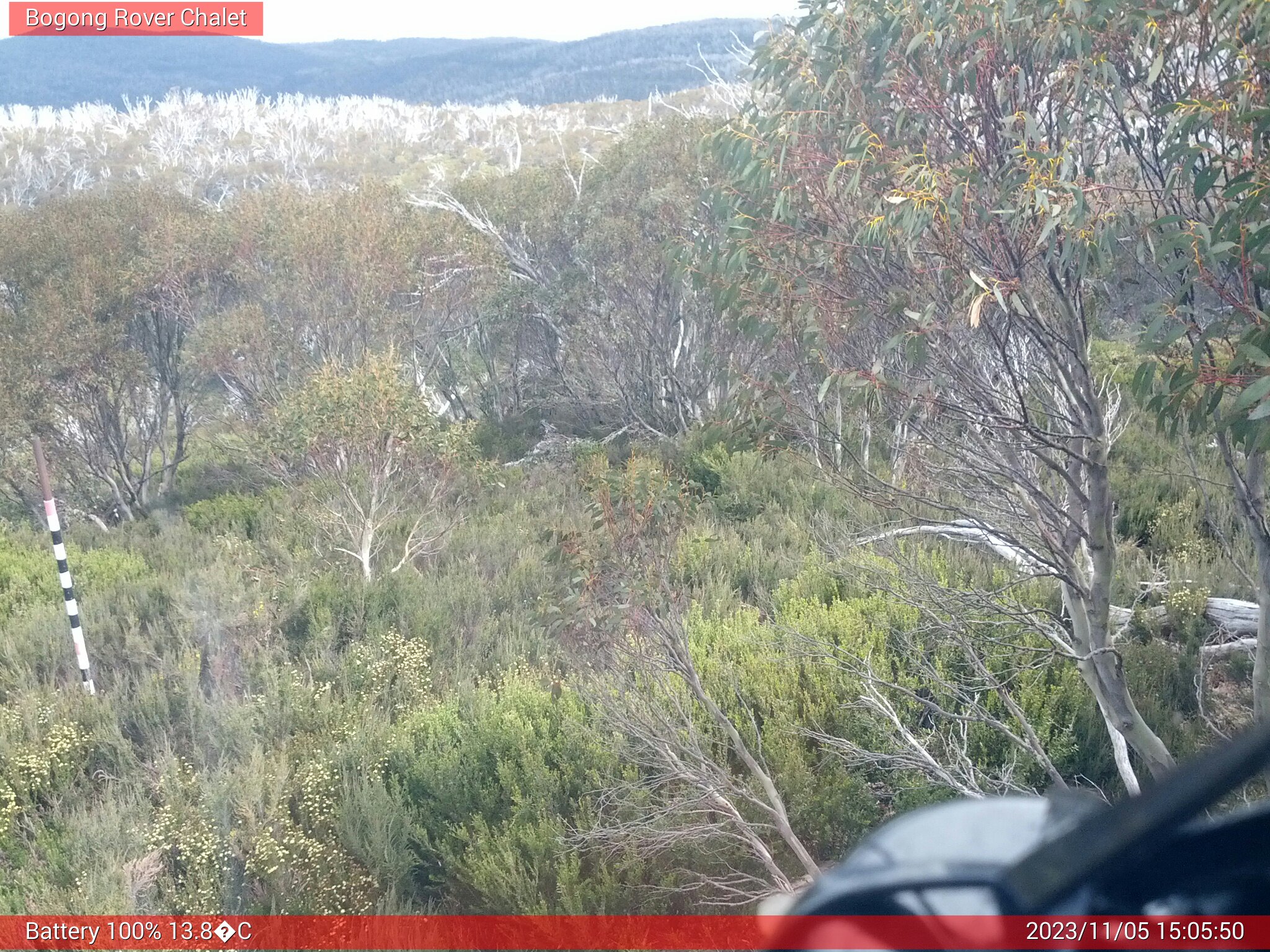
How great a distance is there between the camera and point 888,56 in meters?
4.55

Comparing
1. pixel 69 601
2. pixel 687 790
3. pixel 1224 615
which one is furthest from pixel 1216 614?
pixel 69 601

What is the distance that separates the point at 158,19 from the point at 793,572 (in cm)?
522

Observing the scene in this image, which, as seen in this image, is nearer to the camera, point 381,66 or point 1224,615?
point 1224,615

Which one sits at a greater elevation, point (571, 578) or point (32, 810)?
point (571, 578)

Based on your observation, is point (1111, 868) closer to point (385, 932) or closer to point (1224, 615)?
point (385, 932)

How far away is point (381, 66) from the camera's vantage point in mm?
30062

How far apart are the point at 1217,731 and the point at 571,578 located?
11.8 ft

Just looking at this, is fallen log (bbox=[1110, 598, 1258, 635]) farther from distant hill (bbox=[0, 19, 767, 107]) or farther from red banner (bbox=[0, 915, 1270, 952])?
distant hill (bbox=[0, 19, 767, 107])

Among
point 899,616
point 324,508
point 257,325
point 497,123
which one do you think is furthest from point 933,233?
point 497,123

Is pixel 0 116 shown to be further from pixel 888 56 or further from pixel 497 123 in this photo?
pixel 888 56

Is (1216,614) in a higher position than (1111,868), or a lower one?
lower

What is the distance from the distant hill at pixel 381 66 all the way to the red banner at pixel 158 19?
8.92 metres

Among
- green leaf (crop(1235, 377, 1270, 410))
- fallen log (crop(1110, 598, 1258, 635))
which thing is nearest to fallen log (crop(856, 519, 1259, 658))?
fallen log (crop(1110, 598, 1258, 635))

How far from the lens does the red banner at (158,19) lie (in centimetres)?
488
